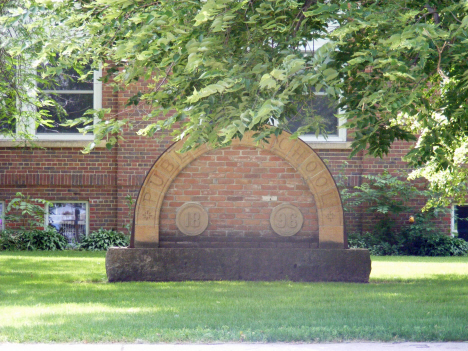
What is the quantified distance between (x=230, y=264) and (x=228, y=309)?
2450 millimetres

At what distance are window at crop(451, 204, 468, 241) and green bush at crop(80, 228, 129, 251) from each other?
8.12m

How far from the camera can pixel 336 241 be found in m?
9.31

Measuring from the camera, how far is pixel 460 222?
51.1ft

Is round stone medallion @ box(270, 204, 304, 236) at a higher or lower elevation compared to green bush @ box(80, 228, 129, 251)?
higher

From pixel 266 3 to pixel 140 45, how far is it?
113 cm

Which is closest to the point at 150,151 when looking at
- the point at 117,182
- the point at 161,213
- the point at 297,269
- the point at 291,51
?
the point at 117,182

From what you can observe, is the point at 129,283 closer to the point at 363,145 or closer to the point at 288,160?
the point at 288,160

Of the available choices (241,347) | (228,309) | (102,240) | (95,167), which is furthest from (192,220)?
(95,167)

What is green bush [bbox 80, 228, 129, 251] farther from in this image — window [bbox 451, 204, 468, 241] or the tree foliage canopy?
the tree foliage canopy

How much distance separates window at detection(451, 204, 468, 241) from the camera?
15500 mm

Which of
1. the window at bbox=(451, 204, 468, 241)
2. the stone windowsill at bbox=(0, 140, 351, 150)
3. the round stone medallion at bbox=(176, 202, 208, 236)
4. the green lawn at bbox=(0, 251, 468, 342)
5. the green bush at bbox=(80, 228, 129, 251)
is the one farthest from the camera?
the window at bbox=(451, 204, 468, 241)

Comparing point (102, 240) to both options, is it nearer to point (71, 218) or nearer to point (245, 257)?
point (71, 218)

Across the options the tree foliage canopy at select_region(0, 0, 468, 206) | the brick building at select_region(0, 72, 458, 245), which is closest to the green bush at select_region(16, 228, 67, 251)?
the brick building at select_region(0, 72, 458, 245)

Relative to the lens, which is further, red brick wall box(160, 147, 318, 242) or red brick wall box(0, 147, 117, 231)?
red brick wall box(0, 147, 117, 231)
